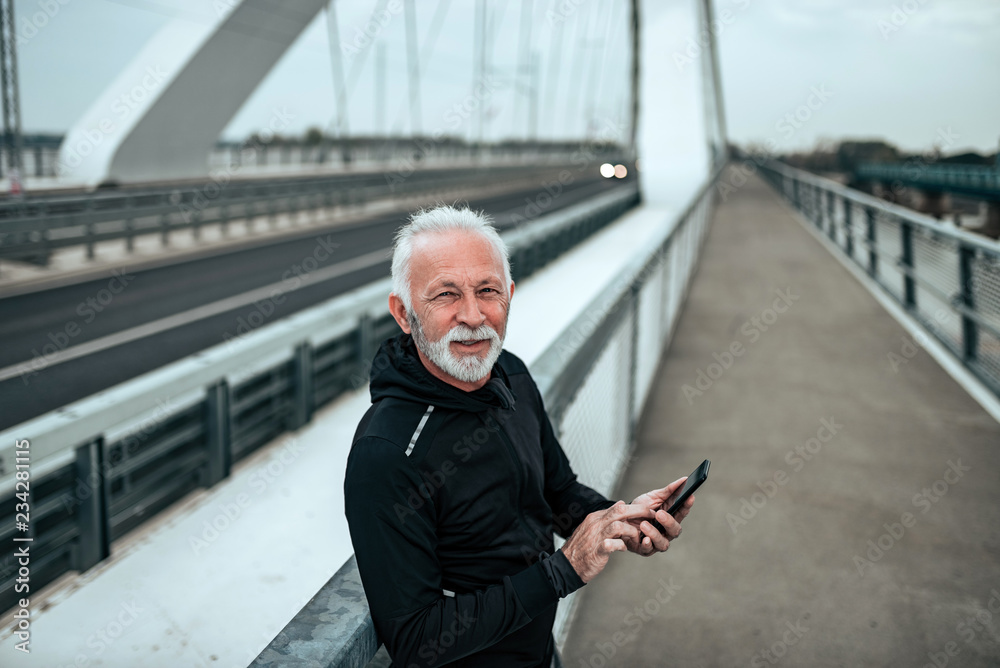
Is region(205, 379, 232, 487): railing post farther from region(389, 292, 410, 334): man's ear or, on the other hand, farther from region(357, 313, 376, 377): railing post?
region(389, 292, 410, 334): man's ear

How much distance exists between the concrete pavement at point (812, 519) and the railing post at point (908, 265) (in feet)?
3.31

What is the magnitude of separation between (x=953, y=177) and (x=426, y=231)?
41.8 ft

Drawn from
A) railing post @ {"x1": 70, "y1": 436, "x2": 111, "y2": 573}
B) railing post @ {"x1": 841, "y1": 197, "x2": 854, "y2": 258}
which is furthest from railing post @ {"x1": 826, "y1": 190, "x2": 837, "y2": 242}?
railing post @ {"x1": 70, "y1": 436, "x2": 111, "y2": 573}

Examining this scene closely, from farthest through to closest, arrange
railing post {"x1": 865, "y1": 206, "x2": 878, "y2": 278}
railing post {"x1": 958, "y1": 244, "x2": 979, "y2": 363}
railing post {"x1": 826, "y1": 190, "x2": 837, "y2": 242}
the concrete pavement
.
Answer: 1. railing post {"x1": 826, "y1": 190, "x2": 837, "y2": 242}
2. railing post {"x1": 865, "y1": 206, "x2": 878, "y2": 278}
3. railing post {"x1": 958, "y1": 244, "x2": 979, "y2": 363}
4. the concrete pavement

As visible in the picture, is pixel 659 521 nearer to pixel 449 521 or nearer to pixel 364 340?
pixel 449 521

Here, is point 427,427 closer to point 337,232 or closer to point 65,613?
point 65,613

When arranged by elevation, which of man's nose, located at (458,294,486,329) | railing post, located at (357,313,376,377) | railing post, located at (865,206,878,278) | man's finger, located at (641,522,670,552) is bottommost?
man's finger, located at (641,522,670,552)

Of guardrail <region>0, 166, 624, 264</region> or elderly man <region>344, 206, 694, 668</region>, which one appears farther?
guardrail <region>0, 166, 624, 264</region>

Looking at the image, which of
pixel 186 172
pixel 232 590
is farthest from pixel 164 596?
pixel 186 172

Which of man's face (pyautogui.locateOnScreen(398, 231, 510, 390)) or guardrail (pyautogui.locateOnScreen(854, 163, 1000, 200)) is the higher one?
guardrail (pyautogui.locateOnScreen(854, 163, 1000, 200))

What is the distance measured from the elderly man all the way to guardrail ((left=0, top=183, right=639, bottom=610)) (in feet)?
6.49

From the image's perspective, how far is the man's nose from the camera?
189 cm

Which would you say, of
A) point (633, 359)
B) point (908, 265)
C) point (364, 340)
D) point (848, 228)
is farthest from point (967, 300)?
point (848, 228)

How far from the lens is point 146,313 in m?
11.4
